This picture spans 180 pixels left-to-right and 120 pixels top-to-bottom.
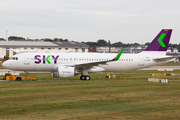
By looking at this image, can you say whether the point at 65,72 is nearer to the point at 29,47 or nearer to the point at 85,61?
the point at 85,61

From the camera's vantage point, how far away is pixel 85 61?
4628 centimetres

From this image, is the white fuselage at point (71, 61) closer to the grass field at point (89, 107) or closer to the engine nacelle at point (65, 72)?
the engine nacelle at point (65, 72)

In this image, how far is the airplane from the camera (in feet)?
144

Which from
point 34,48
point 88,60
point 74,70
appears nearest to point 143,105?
point 74,70

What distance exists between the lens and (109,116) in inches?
698

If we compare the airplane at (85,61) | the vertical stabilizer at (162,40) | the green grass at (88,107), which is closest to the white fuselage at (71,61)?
the airplane at (85,61)

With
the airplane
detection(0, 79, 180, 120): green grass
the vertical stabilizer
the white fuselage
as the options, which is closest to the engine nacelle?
the airplane

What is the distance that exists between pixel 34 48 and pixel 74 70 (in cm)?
10528

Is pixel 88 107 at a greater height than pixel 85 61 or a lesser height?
lesser

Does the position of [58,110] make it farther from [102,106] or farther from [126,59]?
[126,59]

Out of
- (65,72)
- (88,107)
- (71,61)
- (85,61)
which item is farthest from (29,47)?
(88,107)

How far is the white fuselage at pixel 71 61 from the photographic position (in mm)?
44500

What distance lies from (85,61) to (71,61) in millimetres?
2295

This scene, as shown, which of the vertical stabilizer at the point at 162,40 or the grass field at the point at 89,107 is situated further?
the vertical stabilizer at the point at 162,40
